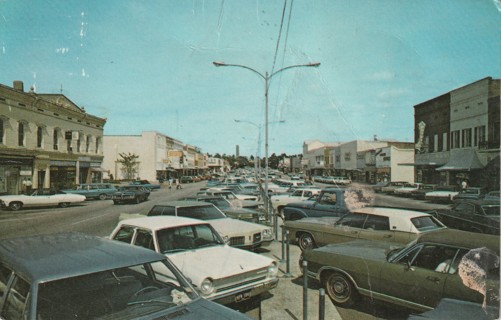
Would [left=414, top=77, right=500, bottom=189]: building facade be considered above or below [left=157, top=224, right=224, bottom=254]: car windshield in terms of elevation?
above

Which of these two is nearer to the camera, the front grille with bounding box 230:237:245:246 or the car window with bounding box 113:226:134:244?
the car window with bounding box 113:226:134:244

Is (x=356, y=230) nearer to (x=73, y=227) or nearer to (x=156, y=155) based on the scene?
(x=73, y=227)

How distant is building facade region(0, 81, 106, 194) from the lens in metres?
25.0

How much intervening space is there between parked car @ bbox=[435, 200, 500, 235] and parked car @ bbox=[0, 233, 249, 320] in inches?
360

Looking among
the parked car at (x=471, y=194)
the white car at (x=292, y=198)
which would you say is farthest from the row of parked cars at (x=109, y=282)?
the parked car at (x=471, y=194)

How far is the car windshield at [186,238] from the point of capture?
5.54 metres

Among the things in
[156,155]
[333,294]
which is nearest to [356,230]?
[333,294]

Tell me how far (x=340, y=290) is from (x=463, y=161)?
28.2 m

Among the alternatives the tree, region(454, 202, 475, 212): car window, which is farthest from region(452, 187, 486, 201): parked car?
the tree

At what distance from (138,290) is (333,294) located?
3628mm

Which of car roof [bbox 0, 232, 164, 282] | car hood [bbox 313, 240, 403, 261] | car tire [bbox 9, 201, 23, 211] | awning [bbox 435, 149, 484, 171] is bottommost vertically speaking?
car tire [bbox 9, 201, 23, 211]

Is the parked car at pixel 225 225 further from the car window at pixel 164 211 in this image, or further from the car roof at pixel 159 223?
the car roof at pixel 159 223

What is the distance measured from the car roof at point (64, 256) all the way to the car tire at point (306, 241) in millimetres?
5884

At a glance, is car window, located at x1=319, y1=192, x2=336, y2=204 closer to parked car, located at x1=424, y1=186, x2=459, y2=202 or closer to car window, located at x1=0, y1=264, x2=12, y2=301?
car window, located at x1=0, y1=264, x2=12, y2=301
